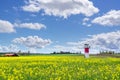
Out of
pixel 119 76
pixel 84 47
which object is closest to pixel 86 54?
pixel 84 47

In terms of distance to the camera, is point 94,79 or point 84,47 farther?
point 84,47

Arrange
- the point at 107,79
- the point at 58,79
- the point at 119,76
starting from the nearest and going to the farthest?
the point at 58,79
the point at 107,79
the point at 119,76

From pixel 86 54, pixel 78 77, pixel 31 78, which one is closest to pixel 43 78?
pixel 31 78

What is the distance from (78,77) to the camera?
691 inches

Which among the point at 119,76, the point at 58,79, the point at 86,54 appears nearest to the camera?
the point at 58,79

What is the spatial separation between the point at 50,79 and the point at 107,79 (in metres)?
2.65

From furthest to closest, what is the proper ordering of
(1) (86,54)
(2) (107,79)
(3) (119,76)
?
1. (1) (86,54)
2. (3) (119,76)
3. (2) (107,79)

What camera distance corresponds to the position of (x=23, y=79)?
1661 cm

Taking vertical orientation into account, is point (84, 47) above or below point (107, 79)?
above

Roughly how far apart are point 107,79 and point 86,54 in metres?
39.6

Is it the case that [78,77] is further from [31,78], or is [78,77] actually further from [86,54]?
[86,54]

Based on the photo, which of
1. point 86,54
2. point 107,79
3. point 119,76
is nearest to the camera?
point 107,79

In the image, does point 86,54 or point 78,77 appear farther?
point 86,54

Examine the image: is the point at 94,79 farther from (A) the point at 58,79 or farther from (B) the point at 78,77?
(A) the point at 58,79
